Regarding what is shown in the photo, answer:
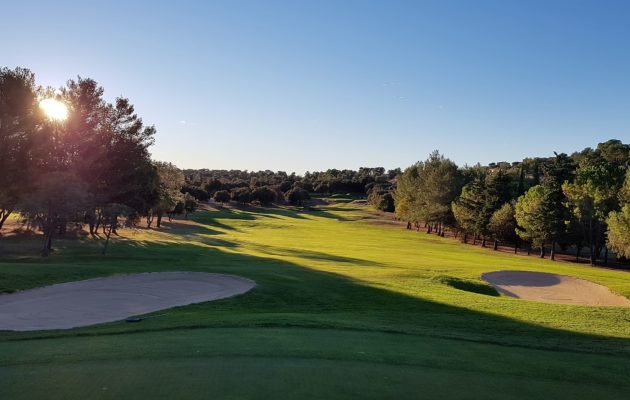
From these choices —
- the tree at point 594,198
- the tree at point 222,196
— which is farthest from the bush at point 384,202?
the tree at point 594,198

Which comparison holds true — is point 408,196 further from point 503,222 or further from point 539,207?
point 539,207

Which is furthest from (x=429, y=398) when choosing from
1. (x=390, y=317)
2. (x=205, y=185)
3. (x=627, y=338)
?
(x=205, y=185)

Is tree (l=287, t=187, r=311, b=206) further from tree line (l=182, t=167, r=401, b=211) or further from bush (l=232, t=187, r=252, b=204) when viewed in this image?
bush (l=232, t=187, r=252, b=204)

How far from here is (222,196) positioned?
119 metres

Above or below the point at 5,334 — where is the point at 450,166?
above

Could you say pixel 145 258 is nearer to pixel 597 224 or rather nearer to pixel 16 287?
pixel 16 287

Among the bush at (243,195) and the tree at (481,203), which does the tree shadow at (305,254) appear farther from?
the bush at (243,195)

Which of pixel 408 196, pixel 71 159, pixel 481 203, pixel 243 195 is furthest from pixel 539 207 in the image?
pixel 243 195

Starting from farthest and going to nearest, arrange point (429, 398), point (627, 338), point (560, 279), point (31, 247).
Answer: point (31, 247), point (560, 279), point (627, 338), point (429, 398)

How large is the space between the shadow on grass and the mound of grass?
5.92 meters

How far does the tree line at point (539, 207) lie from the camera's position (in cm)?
5728

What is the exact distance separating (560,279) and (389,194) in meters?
→ 83.9

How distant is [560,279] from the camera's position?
1293 inches

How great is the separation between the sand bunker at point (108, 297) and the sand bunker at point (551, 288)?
1697 centimetres
